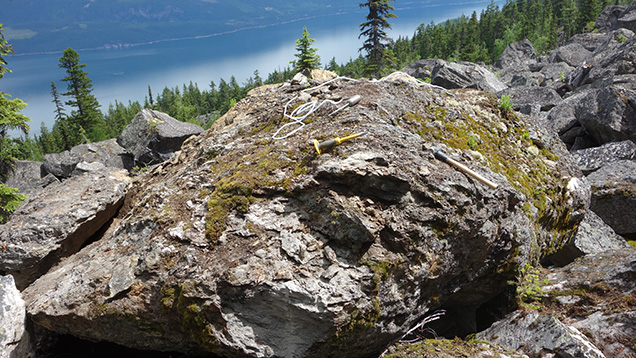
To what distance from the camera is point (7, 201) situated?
13016 millimetres

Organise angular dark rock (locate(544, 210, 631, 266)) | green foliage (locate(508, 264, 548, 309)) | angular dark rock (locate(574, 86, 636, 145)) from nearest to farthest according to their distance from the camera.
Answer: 1. green foliage (locate(508, 264, 548, 309))
2. angular dark rock (locate(544, 210, 631, 266))
3. angular dark rock (locate(574, 86, 636, 145))

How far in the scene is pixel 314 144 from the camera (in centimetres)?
455

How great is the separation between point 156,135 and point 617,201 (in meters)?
25.2

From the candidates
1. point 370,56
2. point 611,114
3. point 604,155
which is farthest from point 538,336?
point 370,56

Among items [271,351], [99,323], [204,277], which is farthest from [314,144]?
[99,323]

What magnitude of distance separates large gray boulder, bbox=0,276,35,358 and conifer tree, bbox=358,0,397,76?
39.3 meters

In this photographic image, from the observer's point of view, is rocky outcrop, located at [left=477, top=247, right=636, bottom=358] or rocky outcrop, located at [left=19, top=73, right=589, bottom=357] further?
rocky outcrop, located at [left=477, top=247, right=636, bottom=358]

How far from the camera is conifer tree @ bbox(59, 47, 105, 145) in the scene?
51938 millimetres

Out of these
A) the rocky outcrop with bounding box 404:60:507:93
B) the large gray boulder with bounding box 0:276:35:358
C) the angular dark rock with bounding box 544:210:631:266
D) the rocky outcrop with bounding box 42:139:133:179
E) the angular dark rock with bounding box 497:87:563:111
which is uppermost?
the rocky outcrop with bounding box 404:60:507:93

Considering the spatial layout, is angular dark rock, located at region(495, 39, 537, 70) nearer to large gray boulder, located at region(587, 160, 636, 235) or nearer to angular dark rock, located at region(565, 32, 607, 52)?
angular dark rock, located at region(565, 32, 607, 52)

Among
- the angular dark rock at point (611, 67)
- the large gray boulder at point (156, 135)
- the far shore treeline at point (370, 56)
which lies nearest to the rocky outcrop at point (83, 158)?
the far shore treeline at point (370, 56)

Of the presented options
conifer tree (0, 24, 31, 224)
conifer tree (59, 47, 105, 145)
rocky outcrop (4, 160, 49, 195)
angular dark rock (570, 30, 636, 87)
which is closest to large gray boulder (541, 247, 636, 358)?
conifer tree (0, 24, 31, 224)

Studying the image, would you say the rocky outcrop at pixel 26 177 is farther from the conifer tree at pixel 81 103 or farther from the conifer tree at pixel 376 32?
the conifer tree at pixel 376 32

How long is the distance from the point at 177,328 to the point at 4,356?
217 cm
